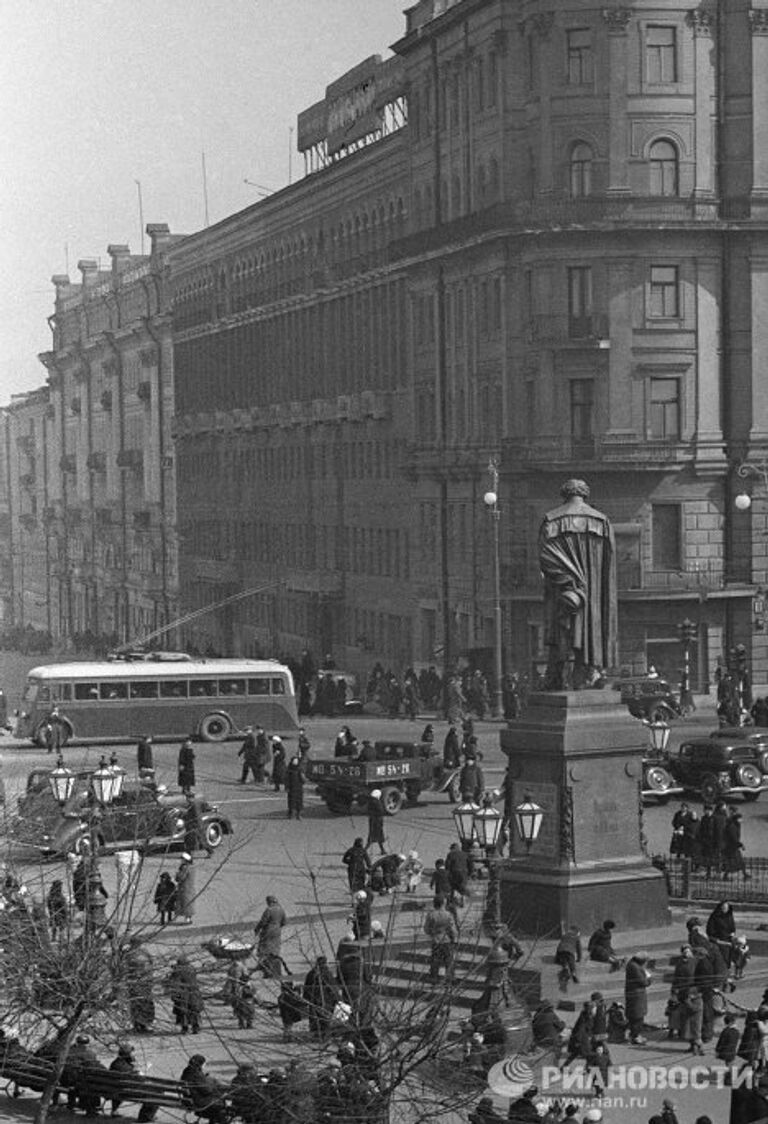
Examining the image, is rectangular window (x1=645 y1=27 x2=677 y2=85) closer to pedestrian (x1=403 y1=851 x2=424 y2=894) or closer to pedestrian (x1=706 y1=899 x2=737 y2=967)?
pedestrian (x1=403 y1=851 x2=424 y2=894)

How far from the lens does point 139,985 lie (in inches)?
1321

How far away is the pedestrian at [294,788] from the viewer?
189 feet

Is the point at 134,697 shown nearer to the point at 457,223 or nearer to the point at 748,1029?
the point at 457,223

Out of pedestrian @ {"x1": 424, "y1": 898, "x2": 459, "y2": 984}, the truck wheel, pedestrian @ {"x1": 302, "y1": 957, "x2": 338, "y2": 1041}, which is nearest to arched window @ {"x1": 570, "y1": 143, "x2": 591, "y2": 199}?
the truck wheel

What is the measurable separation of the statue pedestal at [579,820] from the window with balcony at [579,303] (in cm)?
4430

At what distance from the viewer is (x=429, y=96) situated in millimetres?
94188

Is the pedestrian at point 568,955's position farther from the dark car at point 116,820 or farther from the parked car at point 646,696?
the parked car at point 646,696

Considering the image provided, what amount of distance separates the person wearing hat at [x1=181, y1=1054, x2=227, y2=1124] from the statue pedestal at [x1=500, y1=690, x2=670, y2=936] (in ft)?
29.9

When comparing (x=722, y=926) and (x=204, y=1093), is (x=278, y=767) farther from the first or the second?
(x=204, y=1093)

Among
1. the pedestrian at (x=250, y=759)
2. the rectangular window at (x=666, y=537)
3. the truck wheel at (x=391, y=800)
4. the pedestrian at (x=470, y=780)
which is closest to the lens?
the pedestrian at (x=470, y=780)

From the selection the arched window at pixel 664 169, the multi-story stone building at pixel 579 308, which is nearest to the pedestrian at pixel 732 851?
the multi-story stone building at pixel 579 308

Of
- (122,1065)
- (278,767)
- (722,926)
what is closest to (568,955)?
(722,926)

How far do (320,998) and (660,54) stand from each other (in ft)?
180

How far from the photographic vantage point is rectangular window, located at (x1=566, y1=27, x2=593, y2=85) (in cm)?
8250
